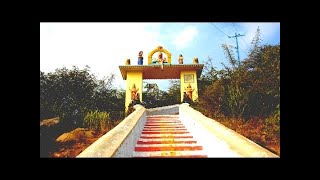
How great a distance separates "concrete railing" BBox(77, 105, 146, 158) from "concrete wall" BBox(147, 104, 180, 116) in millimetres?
237

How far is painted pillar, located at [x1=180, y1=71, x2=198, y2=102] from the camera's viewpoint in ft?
15.2

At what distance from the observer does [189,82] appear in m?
4.69

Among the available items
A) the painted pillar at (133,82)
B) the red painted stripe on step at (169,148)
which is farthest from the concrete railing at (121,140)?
the painted pillar at (133,82)

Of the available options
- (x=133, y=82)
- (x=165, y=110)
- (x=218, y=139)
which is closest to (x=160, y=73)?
(x=133, y=82)

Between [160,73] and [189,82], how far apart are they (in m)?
0.40

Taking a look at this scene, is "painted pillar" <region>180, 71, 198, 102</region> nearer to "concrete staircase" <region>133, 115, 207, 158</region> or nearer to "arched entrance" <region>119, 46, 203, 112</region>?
"arched entrance" <region>119, 46, 203, 112</region>

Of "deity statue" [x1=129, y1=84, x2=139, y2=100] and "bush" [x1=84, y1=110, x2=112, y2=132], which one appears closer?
"bush" [x1=84, y1=110, x2=112, y2=132]

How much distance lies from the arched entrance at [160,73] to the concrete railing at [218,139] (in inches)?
10.3

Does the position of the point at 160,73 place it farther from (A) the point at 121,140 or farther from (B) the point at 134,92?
(A) the point at 121,140

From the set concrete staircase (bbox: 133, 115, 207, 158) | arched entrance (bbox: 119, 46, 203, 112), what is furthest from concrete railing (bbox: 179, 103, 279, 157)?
arched entrance (bbox: 119, 46, 203, 112)

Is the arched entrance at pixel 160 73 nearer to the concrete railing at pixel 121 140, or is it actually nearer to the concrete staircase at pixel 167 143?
the concrete railing at pixel 121 140

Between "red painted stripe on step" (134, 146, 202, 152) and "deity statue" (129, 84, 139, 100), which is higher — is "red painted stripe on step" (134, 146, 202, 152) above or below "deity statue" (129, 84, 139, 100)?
below
